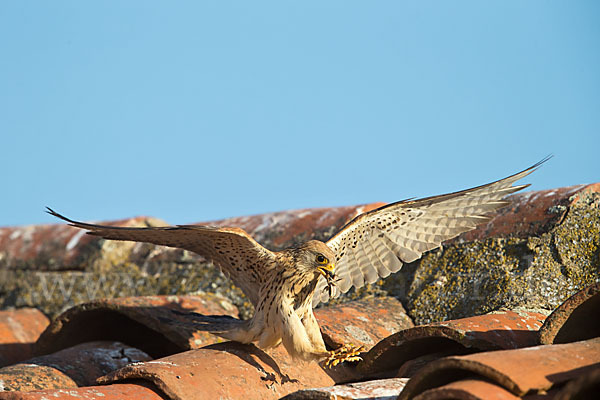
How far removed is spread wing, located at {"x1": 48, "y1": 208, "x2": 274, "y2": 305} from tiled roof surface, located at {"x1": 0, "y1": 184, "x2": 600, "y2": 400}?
1.38ft

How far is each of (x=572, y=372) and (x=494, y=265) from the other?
2.36 meters

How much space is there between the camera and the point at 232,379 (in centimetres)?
346

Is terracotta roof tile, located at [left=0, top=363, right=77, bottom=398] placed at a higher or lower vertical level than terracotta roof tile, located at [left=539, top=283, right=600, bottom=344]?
higher

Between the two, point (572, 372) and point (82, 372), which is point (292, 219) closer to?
point (82, 372)

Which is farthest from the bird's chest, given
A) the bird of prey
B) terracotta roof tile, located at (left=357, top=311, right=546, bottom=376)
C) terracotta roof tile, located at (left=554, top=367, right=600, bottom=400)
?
terracotta roof tile, located at (left=554, top=367, right=600, bottom=400)

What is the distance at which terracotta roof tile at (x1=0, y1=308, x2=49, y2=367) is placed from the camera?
5438 millimetres

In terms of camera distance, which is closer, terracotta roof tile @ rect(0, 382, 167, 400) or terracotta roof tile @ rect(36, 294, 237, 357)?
terracotta roof tile @ rect(0, 382, 167, 400)

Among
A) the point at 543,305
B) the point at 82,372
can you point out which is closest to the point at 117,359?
the point at 82,372

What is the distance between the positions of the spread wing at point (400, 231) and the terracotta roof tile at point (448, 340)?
74 centimetres

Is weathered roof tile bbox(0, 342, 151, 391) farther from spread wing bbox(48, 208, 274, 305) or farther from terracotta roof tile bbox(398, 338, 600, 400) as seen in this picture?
terracotta roof tile bbox(398, 338, 600, 400)

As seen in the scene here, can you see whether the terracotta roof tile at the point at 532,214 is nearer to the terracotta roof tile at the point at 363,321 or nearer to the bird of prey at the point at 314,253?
the bird of prey at the point at 314,253

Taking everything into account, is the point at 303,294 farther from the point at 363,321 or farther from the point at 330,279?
the point at 363,321

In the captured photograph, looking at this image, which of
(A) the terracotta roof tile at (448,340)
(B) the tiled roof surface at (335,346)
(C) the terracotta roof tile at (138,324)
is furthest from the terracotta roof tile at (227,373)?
(C) the terracotta roof tile at (138,324)

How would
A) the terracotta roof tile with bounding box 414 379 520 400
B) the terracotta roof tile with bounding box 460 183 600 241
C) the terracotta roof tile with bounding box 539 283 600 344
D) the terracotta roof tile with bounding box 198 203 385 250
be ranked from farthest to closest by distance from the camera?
the terracotta roof tile with bounding box 198 203 385 250 < the terracotta roof tile with bounding box 460 183 600 241 < the terracotta roof tile with bounding box 539 283 600 344 < the terracotta roof tile with bounding box 414 379 520 400
